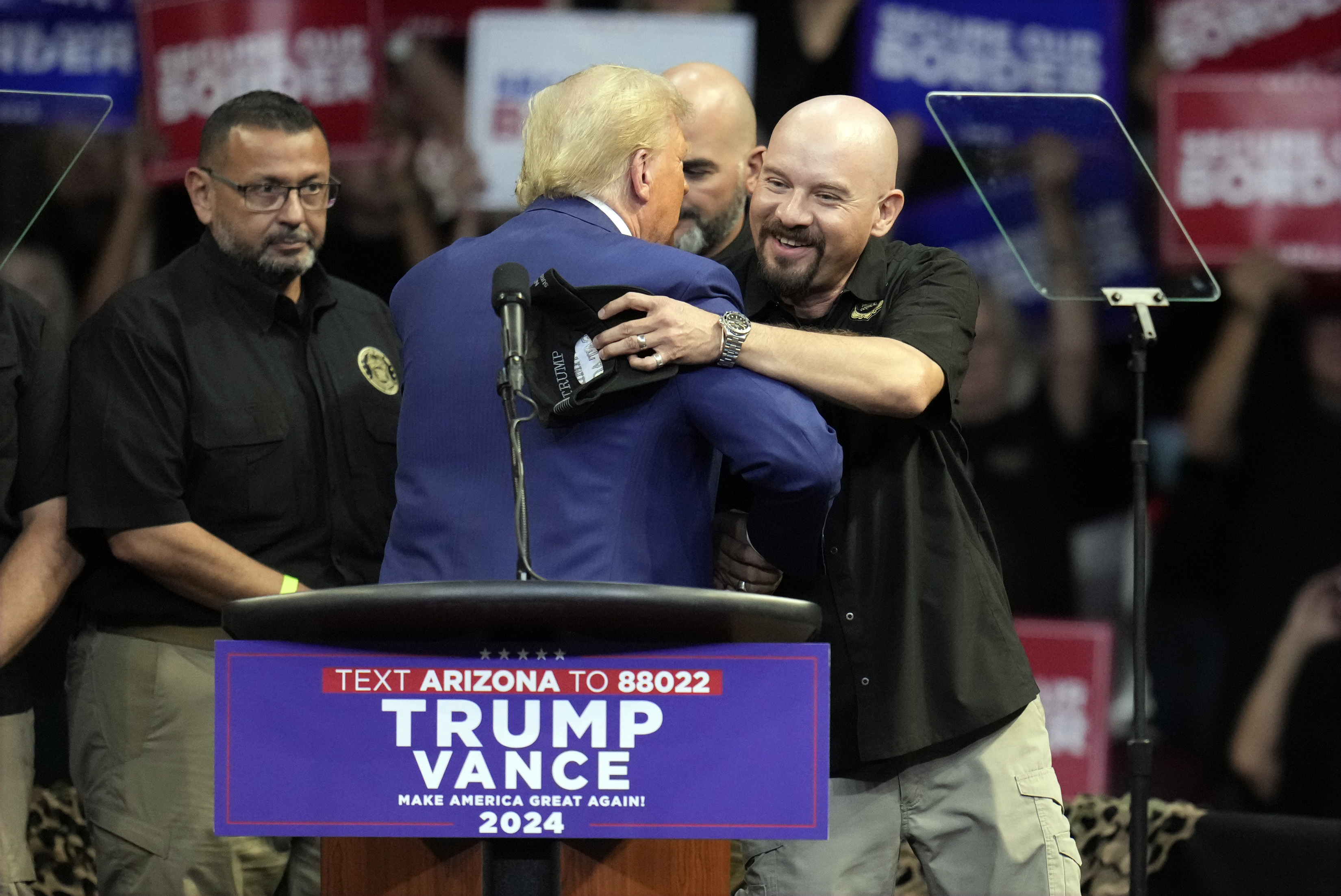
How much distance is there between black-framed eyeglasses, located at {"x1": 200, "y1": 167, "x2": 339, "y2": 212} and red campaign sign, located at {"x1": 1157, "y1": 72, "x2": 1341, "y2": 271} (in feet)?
8.58

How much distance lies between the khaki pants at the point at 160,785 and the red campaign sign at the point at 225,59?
1843mm

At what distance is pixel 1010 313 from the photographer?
468 cm

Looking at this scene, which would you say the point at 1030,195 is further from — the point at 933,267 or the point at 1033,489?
the point at 1033,489

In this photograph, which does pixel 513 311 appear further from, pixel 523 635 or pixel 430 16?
pixel 430 16

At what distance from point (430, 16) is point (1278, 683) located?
3.11 metres

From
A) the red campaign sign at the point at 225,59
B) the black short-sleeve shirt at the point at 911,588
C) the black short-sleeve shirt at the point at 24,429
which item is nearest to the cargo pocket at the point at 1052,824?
the black short-sleeve shirt at the point at 911,588

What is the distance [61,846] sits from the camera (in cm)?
350

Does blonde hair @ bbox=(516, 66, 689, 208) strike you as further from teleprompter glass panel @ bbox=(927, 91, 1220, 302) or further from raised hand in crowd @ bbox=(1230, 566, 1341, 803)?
raised hand in crowd @ bbox=(1230, 566, 1341, 803)

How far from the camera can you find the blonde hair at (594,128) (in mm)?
2096

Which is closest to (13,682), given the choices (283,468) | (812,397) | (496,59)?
(283,468)

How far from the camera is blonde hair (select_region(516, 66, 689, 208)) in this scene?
2.10 metres

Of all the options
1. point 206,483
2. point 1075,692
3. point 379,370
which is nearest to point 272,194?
point 379,370

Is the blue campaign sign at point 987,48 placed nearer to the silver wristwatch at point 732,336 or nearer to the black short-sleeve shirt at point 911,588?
the black short-sleeve shirt at point 911,588

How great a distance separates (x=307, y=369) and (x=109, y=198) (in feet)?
6.23
